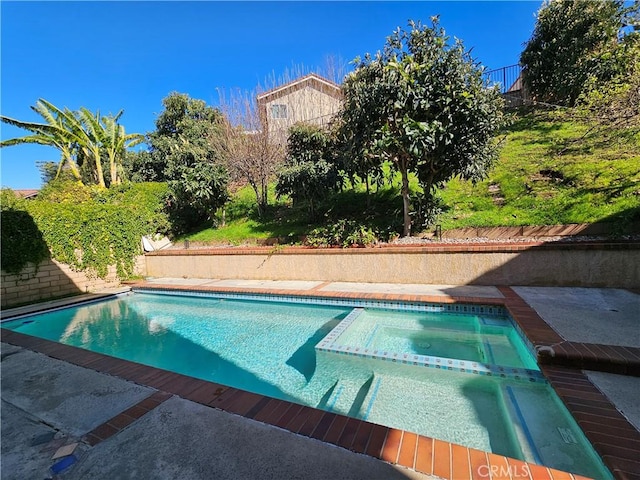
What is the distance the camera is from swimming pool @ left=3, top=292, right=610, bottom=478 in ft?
9.43

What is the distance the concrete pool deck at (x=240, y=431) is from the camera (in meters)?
2.00

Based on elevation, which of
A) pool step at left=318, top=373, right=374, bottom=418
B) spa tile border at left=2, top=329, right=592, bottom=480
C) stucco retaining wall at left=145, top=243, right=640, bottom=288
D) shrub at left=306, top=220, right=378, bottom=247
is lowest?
pool step at left=318, top=373, right=374, bottom=418

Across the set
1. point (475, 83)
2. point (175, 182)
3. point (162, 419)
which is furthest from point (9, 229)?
point (475, 83)

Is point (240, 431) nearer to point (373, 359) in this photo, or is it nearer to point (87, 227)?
point (373, 359)

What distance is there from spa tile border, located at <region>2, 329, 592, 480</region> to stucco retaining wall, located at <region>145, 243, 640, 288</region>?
18.6 ft

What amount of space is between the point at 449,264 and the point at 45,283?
1319cm

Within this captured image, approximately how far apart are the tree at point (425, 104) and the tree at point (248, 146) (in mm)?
5217

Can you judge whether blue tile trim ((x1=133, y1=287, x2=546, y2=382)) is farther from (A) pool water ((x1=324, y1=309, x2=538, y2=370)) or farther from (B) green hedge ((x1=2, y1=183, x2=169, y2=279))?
(B) green hedge ((x1=2, y1=183, x2=169, y2=279))

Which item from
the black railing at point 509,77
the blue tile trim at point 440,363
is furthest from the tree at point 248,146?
the black railing at point 509,77

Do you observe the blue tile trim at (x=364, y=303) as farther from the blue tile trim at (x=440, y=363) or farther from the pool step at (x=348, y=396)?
the pool step at (x=348, y=396)

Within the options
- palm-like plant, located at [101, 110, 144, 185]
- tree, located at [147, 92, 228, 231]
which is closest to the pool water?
tree, located at [147, 92, 228, 231]

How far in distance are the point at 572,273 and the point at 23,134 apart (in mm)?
26151

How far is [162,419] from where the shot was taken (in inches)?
104

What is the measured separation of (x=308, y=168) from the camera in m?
9.47
